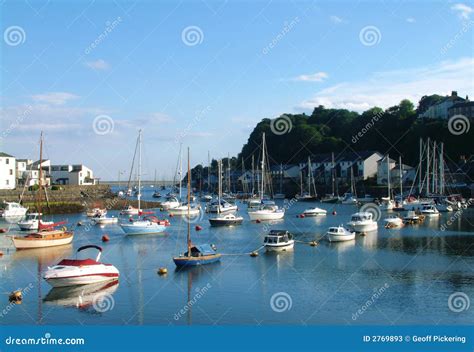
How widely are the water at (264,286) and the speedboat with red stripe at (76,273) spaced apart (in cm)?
62

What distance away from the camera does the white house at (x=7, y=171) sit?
86.9 m

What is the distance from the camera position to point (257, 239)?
4656 cm

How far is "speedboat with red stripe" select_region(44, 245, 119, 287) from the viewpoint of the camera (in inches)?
1082

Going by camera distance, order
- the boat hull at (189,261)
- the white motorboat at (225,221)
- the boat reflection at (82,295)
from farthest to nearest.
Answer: the white motorboat at (225,221) → the boat hull at (189,261) → the boat reflection at (82,295)

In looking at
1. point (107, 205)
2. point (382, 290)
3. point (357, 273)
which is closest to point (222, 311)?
point (382, 290)

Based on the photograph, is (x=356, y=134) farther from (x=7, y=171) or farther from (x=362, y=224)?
(x=362, y=224)

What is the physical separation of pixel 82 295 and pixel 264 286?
29.5 ft

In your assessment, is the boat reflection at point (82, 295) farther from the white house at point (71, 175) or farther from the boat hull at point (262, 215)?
the white house at point (71, 175)

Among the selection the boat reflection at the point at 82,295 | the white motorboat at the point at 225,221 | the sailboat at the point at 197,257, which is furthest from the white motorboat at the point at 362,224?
the boat reflection at the point at 82,295

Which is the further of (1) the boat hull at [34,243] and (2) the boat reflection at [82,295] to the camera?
(1) the boat hull at [34,243]

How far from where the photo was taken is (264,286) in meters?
28.2

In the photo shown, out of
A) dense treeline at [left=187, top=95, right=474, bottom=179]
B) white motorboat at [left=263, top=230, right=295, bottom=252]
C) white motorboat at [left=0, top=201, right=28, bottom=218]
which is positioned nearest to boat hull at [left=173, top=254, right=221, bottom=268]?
white motorboat at [left=263, top=230, right=295, bottom=252]

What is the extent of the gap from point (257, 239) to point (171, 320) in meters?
24.4

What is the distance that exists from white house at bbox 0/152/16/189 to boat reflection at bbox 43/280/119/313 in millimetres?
65454
